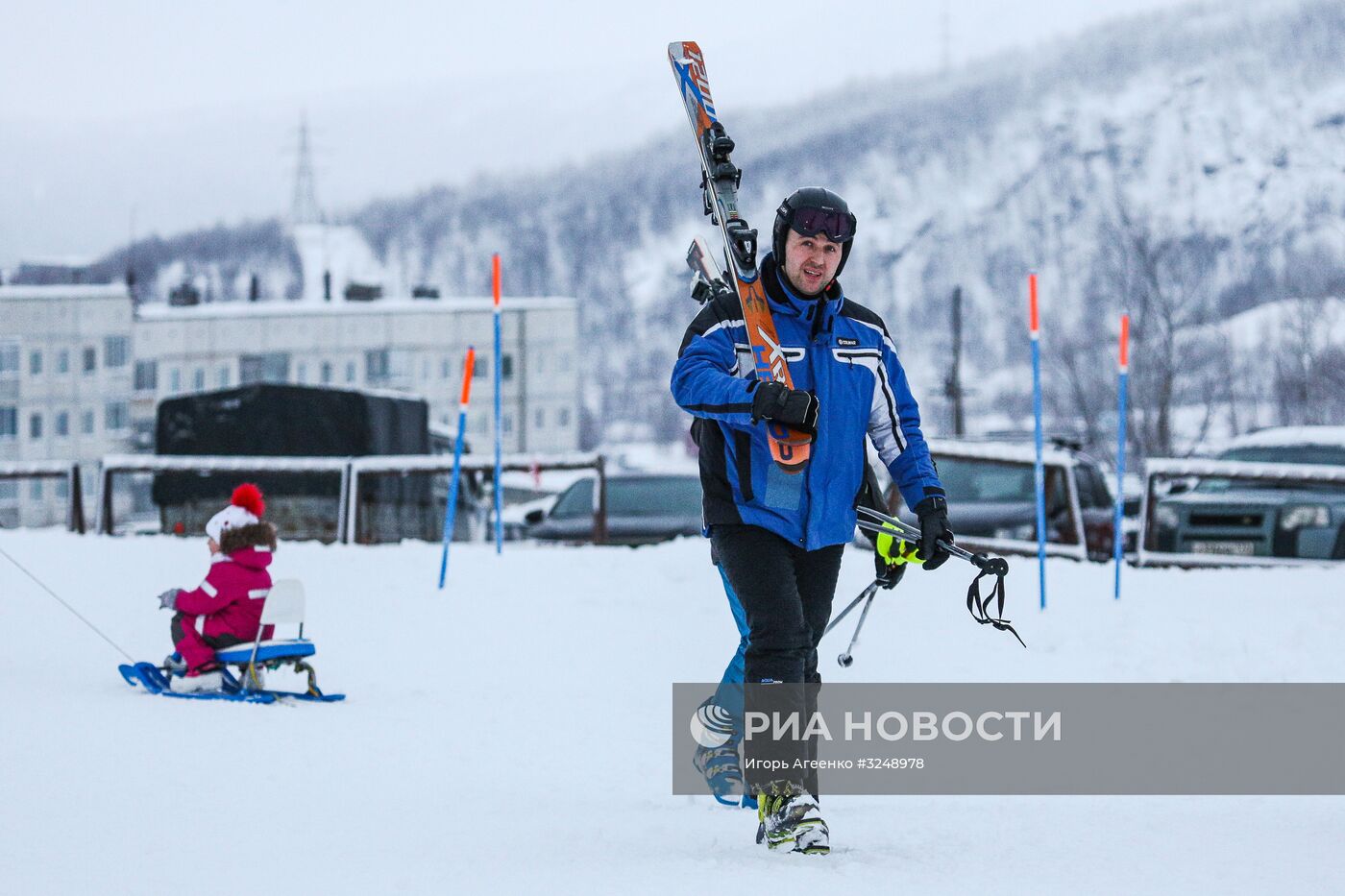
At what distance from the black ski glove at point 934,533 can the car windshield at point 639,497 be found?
1048cm

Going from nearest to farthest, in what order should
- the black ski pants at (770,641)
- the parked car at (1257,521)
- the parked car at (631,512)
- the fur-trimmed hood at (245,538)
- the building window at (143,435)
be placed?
the black ski pants at (770,641)
the fur-trimmed hood at (245,538)
the parked car at (1257,521)
the parked car at (631,512)
the building window at (143,435)

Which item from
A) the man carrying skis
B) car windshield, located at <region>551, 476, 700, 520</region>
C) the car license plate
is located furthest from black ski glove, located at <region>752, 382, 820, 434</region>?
car windshield, located at <region>551, 476, 700, 520</region>

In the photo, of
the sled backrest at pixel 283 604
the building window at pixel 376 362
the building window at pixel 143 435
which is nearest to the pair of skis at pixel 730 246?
the sled backrest at pixel 283 604

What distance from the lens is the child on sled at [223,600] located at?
7707 mm

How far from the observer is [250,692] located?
25.0ft

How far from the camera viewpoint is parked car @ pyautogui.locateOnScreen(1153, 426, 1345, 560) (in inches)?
488

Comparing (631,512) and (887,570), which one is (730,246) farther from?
(631,512)

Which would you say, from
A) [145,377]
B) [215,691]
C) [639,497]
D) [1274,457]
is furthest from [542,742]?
[145,377]

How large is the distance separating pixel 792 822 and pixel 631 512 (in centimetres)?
1138

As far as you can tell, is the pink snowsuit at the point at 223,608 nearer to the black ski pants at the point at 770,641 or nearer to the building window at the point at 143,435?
the black ski pants at the point at 770,641

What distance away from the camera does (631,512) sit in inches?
611

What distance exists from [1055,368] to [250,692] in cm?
4578

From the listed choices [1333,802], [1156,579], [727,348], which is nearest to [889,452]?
[727,348]

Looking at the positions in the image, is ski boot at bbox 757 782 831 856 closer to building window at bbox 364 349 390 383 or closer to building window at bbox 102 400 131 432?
building window at bbox 364 349 390 383
